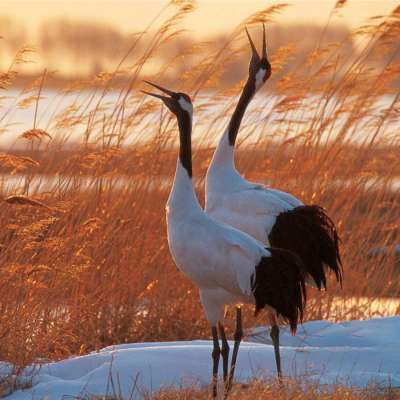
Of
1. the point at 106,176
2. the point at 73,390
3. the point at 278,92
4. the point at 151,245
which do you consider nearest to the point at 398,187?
the point at 278,92

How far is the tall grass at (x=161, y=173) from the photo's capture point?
6.01 meters

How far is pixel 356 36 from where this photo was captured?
7262mm

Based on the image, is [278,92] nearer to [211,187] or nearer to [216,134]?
[216,134]

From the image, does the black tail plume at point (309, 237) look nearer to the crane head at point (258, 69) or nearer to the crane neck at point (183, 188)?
the crane neck at point (183, 188)

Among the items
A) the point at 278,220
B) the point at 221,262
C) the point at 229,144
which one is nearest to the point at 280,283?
the point at 221,262

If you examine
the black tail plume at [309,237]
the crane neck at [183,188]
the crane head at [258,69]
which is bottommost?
the black tail plume at [309,237]

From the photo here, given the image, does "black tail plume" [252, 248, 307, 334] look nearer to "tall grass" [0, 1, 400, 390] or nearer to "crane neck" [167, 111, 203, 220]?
"crane neck" [167, 111, 203, 220]

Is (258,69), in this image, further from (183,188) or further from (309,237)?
(183,188)

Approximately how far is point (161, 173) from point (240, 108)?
1089 millimetres

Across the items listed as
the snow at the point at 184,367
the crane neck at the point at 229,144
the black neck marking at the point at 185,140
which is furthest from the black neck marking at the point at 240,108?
the snow at the point at 184,367

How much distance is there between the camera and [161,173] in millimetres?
6996

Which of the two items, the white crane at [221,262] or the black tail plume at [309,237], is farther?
the black tail plume at [309,237]

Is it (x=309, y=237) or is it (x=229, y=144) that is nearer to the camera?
(x=309, y=237)

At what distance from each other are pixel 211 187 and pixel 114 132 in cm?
122
